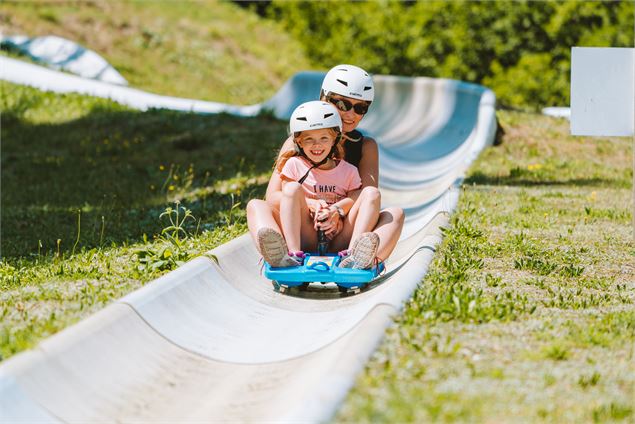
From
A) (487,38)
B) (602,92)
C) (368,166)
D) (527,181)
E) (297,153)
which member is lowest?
(527,181)

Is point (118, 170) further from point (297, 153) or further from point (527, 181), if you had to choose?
point (297, 153)

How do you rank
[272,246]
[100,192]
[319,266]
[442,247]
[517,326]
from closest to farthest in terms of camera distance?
[517,326] < [272,246] < [319,266] < [442,247] < [100,192]

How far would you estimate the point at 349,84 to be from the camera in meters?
7.88

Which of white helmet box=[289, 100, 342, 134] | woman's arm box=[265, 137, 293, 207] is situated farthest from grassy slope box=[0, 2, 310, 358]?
white helmet box=[289, 100, 342, 134]

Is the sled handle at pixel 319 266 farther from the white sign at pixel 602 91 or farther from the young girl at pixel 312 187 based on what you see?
the white sign at pixel 602 91

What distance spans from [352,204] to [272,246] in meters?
0.82

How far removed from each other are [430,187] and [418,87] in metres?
6.97

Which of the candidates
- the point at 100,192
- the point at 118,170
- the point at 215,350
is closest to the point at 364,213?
the point at 215,350

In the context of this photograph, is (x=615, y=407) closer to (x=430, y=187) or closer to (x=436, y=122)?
(x=430, y=187)

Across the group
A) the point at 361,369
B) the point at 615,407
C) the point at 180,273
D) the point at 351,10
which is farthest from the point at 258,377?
the point at 351,10

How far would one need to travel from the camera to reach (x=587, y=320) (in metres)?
5.70

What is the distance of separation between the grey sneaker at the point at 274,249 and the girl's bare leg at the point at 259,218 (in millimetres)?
151

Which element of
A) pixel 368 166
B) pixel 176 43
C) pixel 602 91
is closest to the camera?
pixel 368 166

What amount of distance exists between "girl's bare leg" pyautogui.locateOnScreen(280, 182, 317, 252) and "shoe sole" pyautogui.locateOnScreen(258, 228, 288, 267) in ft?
0.54
